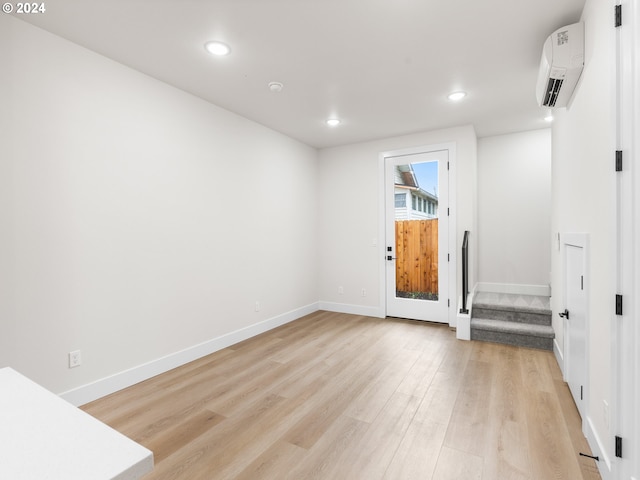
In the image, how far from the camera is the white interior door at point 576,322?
2096 mm

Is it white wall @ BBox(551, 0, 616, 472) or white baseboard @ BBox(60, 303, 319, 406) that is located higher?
white wall @ BBox(551, 0, 616, 472)

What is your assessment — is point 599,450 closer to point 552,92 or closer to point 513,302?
point 552,92

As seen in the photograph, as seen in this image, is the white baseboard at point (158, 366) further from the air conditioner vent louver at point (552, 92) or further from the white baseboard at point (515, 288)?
the air conditioner vent louver at point (552, 92)

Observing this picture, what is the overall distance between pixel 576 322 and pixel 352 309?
3.26 meters

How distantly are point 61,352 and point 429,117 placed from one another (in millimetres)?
4307

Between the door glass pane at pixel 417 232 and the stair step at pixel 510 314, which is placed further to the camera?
the door glass pane at pixel 417 232

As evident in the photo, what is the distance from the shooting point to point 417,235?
15.5 ft

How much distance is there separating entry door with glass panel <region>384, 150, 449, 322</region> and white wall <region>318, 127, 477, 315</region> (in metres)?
0.18

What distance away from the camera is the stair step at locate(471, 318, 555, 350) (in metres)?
3.58

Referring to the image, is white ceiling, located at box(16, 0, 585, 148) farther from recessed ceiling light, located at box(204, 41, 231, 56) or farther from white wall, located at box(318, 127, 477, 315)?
white wall, located at box(318, 127, 477, 315)

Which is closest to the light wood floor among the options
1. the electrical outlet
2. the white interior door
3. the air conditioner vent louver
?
the white interior door

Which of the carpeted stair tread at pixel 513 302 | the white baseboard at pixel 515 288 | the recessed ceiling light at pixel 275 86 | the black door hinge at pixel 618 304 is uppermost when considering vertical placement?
the recessed ceiling light at pixel 275 86

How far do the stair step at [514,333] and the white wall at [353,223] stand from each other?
895 millimetres

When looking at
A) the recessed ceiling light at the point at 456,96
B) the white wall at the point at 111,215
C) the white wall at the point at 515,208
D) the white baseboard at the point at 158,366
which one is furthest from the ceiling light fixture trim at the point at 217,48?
the white wall at the point at 515,208
